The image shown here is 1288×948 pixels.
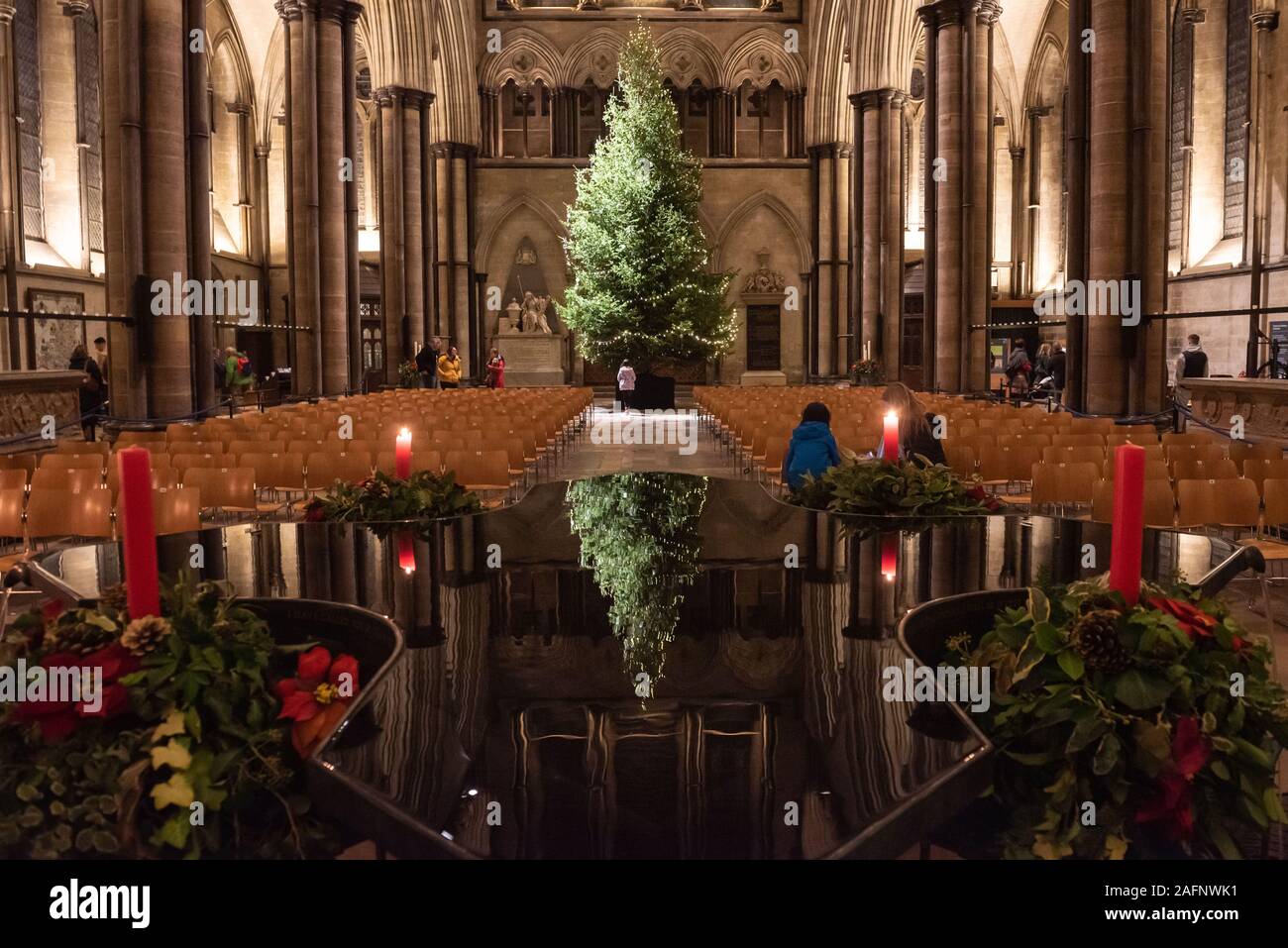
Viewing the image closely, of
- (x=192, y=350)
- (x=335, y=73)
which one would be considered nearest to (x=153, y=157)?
(x=192, y=350)

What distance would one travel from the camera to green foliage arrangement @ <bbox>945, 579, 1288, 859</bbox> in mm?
1848

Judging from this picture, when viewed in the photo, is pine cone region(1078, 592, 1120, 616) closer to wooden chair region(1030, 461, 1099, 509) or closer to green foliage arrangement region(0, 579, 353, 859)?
green foliage arrangement region(0, 579, 353, 859)

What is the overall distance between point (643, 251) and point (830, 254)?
973 cm

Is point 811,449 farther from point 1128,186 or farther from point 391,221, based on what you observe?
A: point 391,221

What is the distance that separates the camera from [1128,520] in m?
2.04

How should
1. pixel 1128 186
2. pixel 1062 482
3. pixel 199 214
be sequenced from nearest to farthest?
pixel 1062 482 < pixel 1128 186 < pixel 199 214

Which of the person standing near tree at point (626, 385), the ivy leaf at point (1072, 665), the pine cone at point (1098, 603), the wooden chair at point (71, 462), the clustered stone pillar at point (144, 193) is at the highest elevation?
the clustered stone pillar at point (144, 193)

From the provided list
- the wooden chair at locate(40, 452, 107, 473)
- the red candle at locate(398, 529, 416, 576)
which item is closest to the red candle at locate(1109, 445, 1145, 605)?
the red candle at locate(398, 529, 416, 576)

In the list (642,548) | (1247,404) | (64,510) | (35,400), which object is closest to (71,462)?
(64,510)

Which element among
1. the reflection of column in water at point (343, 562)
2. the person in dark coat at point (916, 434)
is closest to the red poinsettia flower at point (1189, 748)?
the reflection of column in water at point (343, 562)

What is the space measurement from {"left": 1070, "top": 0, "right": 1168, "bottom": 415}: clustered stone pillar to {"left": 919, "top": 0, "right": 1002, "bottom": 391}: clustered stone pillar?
24.0ft

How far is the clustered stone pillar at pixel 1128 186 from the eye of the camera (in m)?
15.4

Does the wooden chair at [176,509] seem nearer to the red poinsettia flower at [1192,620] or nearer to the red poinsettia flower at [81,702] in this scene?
the red poinsettia flower at [81,702]

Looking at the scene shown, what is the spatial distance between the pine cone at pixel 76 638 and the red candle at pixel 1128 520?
180 cm
